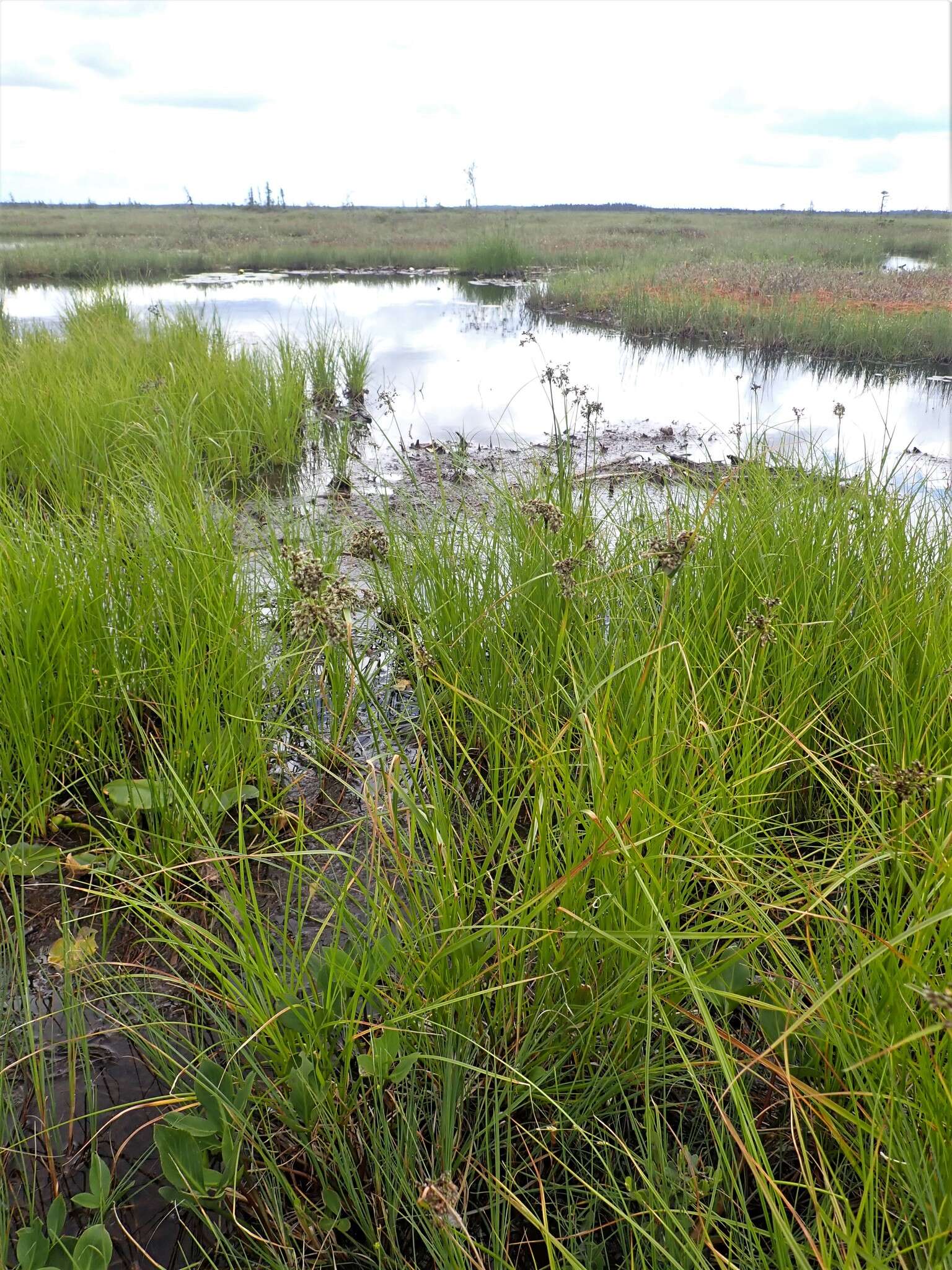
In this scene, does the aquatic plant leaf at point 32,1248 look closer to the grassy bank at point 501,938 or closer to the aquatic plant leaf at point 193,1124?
the grassy bank at point 501,938

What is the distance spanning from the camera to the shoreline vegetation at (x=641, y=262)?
11.3 meters

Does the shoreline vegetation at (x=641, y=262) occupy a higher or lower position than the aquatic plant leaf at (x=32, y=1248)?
higher

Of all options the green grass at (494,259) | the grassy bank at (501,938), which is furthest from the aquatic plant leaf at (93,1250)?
the green grass at (494,259)

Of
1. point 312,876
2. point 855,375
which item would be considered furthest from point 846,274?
point 312,876

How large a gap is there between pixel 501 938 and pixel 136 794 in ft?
3.86

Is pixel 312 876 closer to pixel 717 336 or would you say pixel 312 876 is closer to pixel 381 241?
pixel 717 336

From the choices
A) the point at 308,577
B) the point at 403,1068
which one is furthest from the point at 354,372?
the point at 403,1068

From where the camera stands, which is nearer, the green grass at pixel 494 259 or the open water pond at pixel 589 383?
the open water pond at pixel 589 383

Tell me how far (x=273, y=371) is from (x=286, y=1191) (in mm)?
6379

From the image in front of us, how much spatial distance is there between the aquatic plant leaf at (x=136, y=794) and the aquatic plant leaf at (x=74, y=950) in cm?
32

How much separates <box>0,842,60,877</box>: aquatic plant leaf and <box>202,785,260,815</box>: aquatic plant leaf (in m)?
0.37

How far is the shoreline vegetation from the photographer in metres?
11.3

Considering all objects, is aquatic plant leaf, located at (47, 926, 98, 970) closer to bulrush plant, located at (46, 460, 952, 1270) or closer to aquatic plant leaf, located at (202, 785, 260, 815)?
bulrush plant, located at (46, 460, 952, 1270)

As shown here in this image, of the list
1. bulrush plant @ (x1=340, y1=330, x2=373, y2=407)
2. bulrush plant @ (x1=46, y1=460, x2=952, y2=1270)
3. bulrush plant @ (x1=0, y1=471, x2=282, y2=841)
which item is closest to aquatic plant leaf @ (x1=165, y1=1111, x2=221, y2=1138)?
bulrush plant @ (x1=46, y1=460, x2=952, y2=1270)
